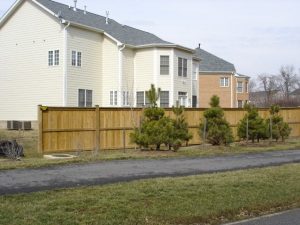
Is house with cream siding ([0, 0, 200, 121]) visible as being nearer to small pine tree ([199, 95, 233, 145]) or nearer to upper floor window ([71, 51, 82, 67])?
upper floor window ([71, 51, 82, 67])

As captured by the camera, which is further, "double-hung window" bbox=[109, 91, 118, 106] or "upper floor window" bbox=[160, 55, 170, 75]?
"upper floor window" bbox=[160, 55, 170, 75]

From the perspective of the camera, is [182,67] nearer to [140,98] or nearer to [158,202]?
[140,98]

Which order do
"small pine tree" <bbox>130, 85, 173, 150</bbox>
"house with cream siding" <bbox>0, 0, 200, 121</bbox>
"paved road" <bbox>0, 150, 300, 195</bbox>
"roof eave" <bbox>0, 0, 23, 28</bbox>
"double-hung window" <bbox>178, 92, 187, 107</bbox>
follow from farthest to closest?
"double-hung window" <bbox>178, 92, 187, 107</bbox> < "roof eave" <bbox>0, 0, 23, 28</bbox> < "house with cream siding" <bbox>0, 0, 200, 121</bbox> < "small pine tree" <bbox>130, 85, 173, 150</bbox> < "paved road" <bbox>0, 150, 300, 195</bbox>

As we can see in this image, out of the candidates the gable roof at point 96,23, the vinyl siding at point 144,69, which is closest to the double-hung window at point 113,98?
the vinyl siding at point 144,69

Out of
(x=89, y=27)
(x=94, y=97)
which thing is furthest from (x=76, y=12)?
(x=94, y=97)

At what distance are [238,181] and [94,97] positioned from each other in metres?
24.7

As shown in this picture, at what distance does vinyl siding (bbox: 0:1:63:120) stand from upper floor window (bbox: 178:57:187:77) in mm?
9653

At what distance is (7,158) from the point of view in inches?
695

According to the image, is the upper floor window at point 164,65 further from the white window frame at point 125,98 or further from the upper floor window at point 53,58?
the upper floor window at point 53,58

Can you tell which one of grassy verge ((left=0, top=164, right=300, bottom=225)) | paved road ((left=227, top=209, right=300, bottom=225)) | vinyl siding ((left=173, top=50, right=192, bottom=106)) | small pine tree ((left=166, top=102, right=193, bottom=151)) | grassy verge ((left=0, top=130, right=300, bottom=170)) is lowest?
paved road ((left=227, top=209, right=300, bottom=225))

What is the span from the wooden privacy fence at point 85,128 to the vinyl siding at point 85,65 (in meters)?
10.4

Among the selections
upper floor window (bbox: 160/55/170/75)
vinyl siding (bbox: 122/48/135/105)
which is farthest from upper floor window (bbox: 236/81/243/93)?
vinyl siding (bbox: 122/48/135/105)

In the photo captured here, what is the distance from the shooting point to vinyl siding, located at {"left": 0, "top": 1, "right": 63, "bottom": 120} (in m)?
33.5

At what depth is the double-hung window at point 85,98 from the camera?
1353 inches
